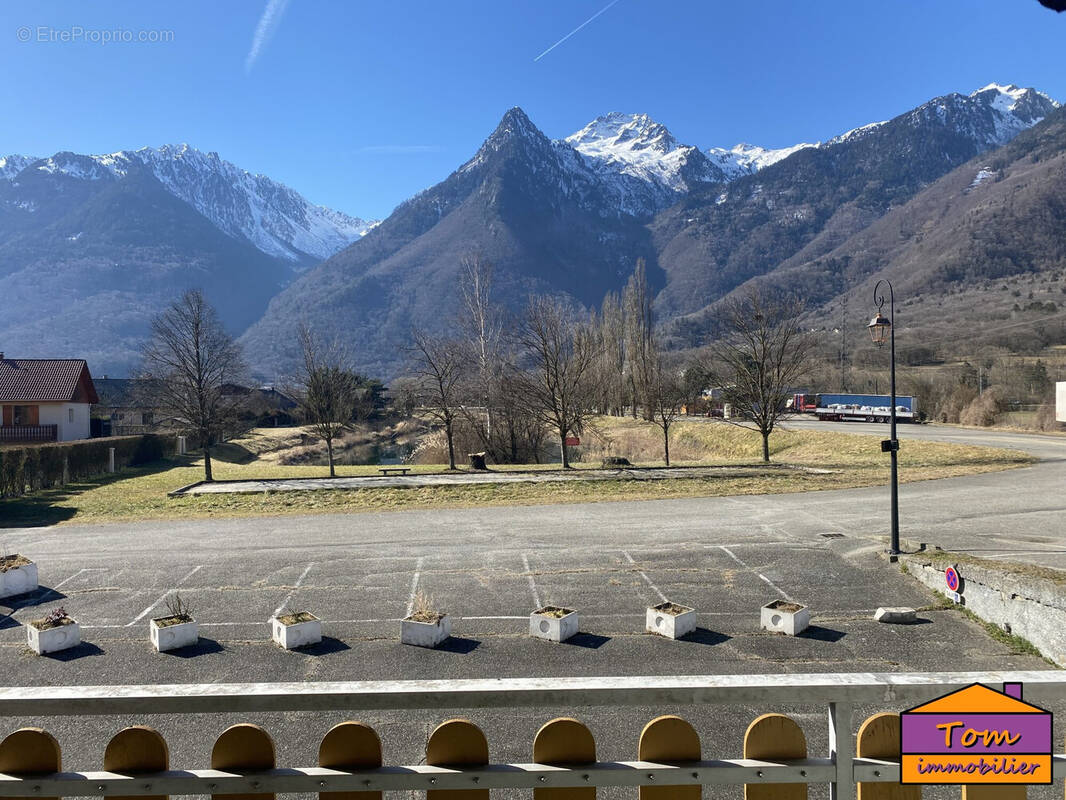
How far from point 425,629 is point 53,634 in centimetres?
492

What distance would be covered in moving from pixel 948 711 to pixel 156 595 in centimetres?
1244

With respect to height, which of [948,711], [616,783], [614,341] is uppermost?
[614,341]

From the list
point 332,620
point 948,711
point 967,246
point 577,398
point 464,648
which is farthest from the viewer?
point 967,246

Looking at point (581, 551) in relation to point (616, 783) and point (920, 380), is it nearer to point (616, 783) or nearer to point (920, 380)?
point (616, 783)

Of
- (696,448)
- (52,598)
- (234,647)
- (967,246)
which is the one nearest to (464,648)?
(234,647)

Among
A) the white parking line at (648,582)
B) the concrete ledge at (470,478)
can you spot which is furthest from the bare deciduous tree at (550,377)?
the white parking line at (648,582)

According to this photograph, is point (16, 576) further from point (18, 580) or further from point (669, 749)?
point (669, 749)

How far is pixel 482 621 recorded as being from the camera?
32.4 feet

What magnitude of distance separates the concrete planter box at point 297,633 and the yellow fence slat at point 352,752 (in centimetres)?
705

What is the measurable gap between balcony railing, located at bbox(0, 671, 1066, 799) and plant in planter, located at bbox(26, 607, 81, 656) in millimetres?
8085

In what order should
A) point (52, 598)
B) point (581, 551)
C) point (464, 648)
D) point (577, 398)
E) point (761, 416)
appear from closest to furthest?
point (464, 648) < point (52, 598) < point (581, 551) < point (761, 416) < point (577, 398)

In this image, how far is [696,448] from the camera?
46375mm

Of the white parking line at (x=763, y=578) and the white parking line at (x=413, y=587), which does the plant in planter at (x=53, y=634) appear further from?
the white parking line at (x=763, y=578)

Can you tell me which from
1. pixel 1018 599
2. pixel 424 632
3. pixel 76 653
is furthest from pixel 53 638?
pixel 1018 599
